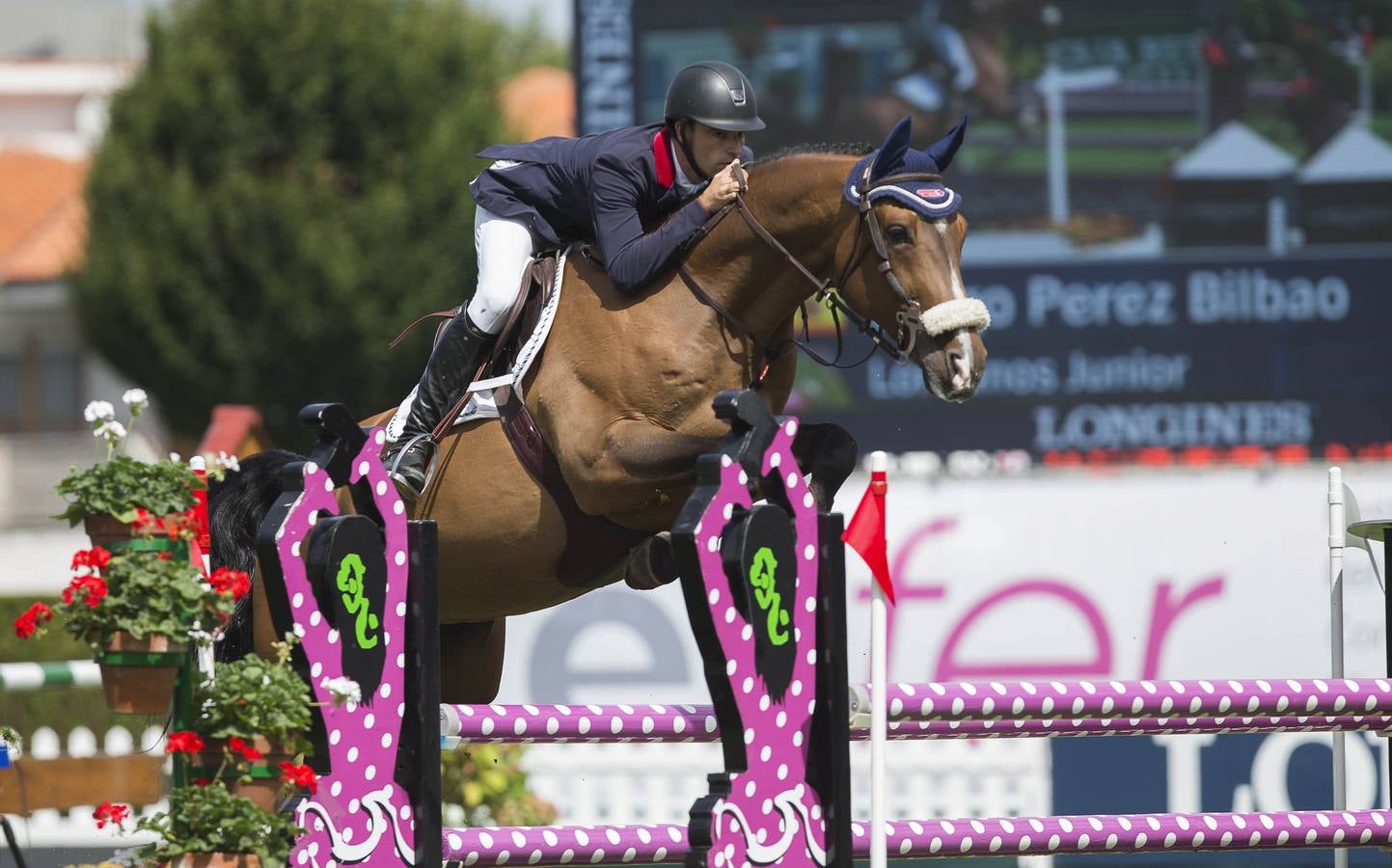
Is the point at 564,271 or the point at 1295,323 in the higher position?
the point at 1295,323

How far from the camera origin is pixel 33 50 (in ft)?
133

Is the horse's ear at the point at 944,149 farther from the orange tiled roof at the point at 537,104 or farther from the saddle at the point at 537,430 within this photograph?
the orange tiled roof at the point at 537,104

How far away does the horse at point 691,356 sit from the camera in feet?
13.6

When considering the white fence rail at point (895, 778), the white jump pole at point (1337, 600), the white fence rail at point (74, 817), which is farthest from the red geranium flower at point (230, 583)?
the white fence rail at point (895, 778)

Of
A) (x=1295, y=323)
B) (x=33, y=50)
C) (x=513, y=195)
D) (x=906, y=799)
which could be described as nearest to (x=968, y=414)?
(x=1295, y=323)

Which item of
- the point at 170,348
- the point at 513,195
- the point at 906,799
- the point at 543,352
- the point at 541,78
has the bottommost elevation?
the point at 906,799

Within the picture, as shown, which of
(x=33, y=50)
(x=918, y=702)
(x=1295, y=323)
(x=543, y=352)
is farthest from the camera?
(x=33, y=50)

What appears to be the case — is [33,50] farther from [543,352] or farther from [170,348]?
[543,352]

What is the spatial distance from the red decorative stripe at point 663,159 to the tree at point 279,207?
A: 51.2 ft

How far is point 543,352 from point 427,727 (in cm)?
135

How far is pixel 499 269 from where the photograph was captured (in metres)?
4.67

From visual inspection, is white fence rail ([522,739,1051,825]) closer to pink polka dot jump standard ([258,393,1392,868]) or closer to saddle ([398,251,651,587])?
→ saddle ([398,251,651,587])

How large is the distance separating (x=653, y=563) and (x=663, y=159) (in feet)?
3.23

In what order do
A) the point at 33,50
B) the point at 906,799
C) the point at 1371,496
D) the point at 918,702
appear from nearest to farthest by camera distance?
the point at 918,702 < the point at 906,799 < the point at 1371,496 < the point at 33,50
